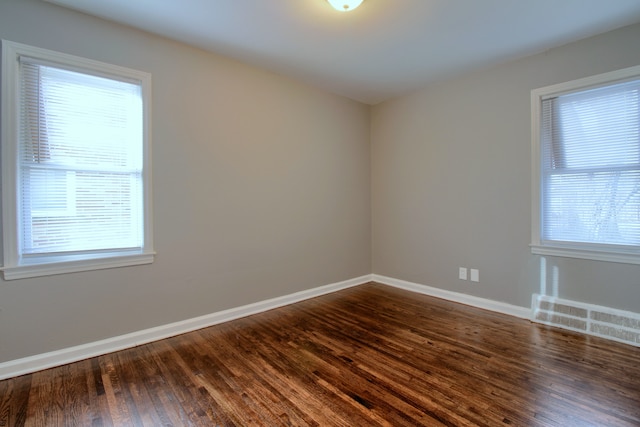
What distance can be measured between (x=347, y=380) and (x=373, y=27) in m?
2.81

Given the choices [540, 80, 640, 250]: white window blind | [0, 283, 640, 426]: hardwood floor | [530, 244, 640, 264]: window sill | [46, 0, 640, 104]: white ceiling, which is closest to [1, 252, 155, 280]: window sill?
[0, 283, 640, 426]: hardwood floor

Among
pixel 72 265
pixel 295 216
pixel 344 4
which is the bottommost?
pixel 72 265

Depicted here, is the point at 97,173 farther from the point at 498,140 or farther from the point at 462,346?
the point at 498,140

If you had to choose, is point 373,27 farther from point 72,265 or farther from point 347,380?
point 72,265

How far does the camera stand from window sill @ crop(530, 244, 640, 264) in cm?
257

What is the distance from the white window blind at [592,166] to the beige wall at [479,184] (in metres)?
0.18

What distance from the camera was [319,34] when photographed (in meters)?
2.67

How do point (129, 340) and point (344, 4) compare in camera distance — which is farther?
point (129, 340)

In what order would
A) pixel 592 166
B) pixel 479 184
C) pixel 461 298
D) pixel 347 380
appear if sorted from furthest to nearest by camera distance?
pixel 461 298, pixel 479 184, pixel 592 166, pixel 347 380

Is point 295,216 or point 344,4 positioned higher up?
point 344,4

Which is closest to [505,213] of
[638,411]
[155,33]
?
[638,411]

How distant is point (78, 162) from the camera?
235 cm

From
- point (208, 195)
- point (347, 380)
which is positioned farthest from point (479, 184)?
point (208, 195)

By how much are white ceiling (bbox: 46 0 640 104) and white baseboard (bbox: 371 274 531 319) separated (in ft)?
8.68
